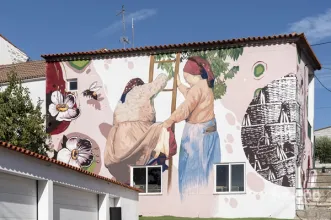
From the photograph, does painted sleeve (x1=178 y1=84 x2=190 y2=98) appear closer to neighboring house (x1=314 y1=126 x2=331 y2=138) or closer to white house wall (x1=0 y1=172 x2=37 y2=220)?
white house wall (x1=0 y1=172 x2=37 y2=220)

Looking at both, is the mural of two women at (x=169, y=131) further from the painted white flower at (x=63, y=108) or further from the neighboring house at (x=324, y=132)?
the neighboring house at (x=324, y=132)

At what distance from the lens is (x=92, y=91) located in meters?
27.1

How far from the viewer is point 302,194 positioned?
24.3 metres

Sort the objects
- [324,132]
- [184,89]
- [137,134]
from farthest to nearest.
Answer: [324,132] → [137,134] → [184,89]

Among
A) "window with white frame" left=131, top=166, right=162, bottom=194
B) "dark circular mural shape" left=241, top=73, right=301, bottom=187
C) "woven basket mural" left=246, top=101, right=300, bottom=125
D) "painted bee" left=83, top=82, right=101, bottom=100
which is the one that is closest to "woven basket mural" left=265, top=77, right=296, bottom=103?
"dark circular mural shape" left=241, top=73, right=301, bottom=187

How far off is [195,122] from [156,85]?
8.03ft

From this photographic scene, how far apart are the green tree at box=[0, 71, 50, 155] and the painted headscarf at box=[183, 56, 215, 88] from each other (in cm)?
689

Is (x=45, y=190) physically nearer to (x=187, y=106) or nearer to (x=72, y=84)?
(x=187, y=106)

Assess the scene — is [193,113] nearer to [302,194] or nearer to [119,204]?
[302,194]

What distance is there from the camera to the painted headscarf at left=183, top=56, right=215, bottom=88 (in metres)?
25.4

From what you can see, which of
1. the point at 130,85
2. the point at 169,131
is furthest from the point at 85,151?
the point at 169,131

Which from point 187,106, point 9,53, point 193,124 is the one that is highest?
point 9,53

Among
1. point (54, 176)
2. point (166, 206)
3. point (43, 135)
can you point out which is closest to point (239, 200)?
point (166, 206)

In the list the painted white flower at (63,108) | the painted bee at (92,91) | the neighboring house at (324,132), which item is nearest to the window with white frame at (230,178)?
the painted bee at (92,91)
